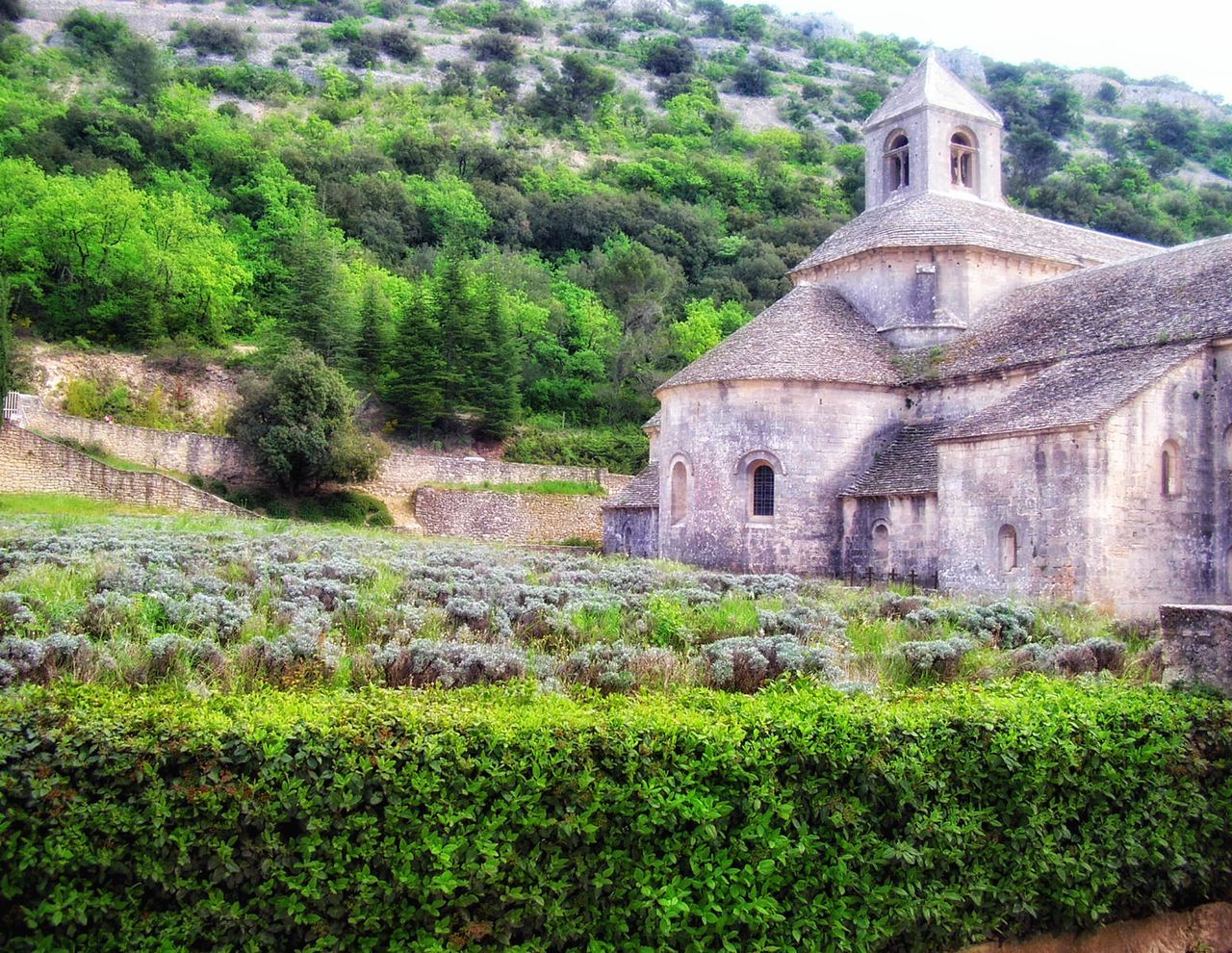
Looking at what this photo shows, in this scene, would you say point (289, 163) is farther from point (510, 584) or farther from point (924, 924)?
point (924, 924)

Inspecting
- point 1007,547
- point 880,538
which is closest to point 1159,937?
point 1007,547

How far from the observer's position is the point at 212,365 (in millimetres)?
37531

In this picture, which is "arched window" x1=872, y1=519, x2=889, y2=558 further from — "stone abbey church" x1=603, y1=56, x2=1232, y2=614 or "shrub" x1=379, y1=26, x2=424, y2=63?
"shrub" x1=379, y1=26, x2=424, y2=63

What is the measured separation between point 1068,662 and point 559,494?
2851 cm

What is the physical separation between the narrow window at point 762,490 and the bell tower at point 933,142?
32.0 feet

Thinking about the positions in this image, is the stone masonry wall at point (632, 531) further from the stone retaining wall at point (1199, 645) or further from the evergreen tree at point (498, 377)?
the stone retaining wall at point (1199, 645)

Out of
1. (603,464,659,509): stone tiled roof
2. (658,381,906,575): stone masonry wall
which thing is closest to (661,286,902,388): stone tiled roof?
(658,381,906,575): stone masonry wall

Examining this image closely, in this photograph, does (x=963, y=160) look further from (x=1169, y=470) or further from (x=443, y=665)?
(x=443, y=665)

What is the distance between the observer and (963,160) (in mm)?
29562

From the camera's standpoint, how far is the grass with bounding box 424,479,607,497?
1441 inches

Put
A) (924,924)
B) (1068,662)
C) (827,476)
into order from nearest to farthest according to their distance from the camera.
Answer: (924,924), (1068,662), (827,476)

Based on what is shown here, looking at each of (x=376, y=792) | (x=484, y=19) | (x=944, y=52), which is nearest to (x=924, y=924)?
(x=376, y=792)

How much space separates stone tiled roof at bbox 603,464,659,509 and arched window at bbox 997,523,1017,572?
1032cm

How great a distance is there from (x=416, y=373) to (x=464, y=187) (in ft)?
89.9
